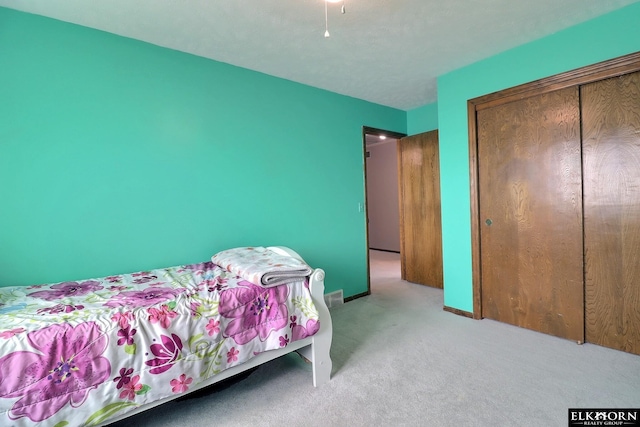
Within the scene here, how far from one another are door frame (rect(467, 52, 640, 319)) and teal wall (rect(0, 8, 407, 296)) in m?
1.43

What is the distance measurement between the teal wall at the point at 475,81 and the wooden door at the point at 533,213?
160 mm

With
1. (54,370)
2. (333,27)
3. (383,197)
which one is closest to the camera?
(54,370)

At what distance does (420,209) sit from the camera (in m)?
4.06

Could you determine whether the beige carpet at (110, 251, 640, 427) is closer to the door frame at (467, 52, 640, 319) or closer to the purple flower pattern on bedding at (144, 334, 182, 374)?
the purple flower pattern on bedding at (144, 334, 182, 374)

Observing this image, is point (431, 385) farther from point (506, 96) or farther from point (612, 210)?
point (506, 96)

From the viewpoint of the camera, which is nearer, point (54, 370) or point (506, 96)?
point (54, 370)

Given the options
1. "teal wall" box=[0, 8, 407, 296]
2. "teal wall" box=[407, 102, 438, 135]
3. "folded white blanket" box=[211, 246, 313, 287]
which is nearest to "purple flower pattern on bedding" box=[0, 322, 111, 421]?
"folded white blanket" box=[211, 246, 313, 287]

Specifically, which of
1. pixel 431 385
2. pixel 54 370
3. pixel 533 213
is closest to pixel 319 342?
pixel 431 385

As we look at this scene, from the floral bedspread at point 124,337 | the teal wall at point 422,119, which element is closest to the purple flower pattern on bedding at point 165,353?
the floral bedspread at point 124,337

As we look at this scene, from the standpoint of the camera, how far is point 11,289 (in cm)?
174

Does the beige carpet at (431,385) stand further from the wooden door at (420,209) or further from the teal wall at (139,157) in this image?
the wooden door at (420,209)

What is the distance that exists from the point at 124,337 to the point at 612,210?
10.1ft

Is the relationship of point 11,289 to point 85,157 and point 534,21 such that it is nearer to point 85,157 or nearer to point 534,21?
point 85,157

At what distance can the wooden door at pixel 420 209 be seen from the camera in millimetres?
3865
